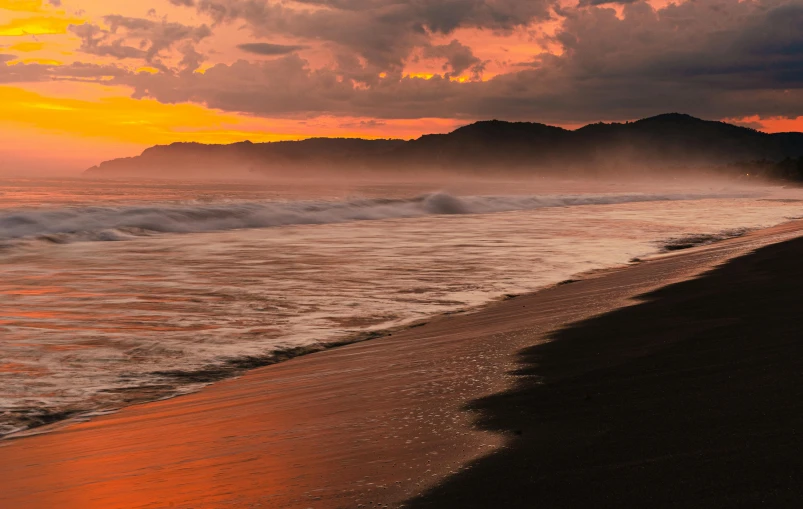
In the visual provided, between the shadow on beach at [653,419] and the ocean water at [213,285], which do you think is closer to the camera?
the shadow on beach at [653,419]

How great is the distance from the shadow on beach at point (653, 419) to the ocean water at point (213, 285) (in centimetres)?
230

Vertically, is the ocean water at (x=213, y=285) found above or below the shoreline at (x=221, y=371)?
above

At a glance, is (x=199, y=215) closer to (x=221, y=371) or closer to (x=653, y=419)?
(x=221, y=371)

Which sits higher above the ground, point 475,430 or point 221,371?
point 475,430

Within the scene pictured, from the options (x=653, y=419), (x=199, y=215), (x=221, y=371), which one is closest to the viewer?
(x=653, y=419)

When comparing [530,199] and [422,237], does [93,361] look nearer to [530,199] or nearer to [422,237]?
[422,237]

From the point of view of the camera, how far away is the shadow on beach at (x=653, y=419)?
8.26 ft

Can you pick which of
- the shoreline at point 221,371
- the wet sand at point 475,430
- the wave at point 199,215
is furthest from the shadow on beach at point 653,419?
the wave at point 199,215

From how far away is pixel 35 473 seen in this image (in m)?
3.35

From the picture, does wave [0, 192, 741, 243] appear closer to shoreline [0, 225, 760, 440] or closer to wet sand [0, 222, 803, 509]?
shoreline [0, 225, 760, 440]

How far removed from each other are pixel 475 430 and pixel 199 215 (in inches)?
842

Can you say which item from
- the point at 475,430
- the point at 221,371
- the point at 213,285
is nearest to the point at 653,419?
the point at 475,430

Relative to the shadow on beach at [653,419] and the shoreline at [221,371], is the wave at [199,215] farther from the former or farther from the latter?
the shadow on beach at [653,419]

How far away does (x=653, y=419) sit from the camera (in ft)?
11.0
